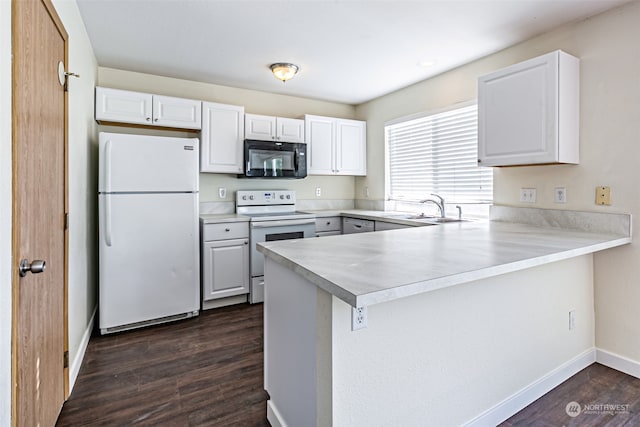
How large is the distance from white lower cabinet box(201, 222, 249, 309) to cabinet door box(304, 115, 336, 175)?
122cm

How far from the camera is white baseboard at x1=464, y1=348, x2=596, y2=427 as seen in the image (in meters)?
1.63

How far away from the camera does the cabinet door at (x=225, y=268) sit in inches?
127

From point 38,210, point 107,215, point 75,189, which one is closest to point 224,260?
point 107,215

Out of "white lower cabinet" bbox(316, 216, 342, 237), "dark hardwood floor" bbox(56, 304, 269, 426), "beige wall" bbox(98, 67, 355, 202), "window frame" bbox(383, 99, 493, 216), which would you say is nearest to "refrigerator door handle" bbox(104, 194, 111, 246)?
"dark hardwood floor" bbox(56, 304, 269, 426)

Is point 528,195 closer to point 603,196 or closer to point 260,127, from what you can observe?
point 603,196

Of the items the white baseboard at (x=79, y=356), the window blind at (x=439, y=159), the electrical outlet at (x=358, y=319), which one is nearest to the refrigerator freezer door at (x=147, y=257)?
the white baseboard at (x=79, y=356)

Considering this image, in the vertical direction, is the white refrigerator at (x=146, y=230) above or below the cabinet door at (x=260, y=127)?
below

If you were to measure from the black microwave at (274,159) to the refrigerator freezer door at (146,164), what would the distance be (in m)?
0.65

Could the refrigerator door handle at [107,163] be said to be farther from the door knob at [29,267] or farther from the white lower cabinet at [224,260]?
the door knob at [29,267]

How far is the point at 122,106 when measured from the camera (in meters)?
3.01

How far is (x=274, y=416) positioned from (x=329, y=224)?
2.55 m

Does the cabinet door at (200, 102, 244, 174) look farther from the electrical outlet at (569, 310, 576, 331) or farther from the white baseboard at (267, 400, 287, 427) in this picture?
the electrical outlet at (569, 310, 576, 331)

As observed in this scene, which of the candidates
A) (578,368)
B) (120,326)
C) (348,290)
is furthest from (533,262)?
(120,326)

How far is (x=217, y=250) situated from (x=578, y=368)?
9.66 feet
